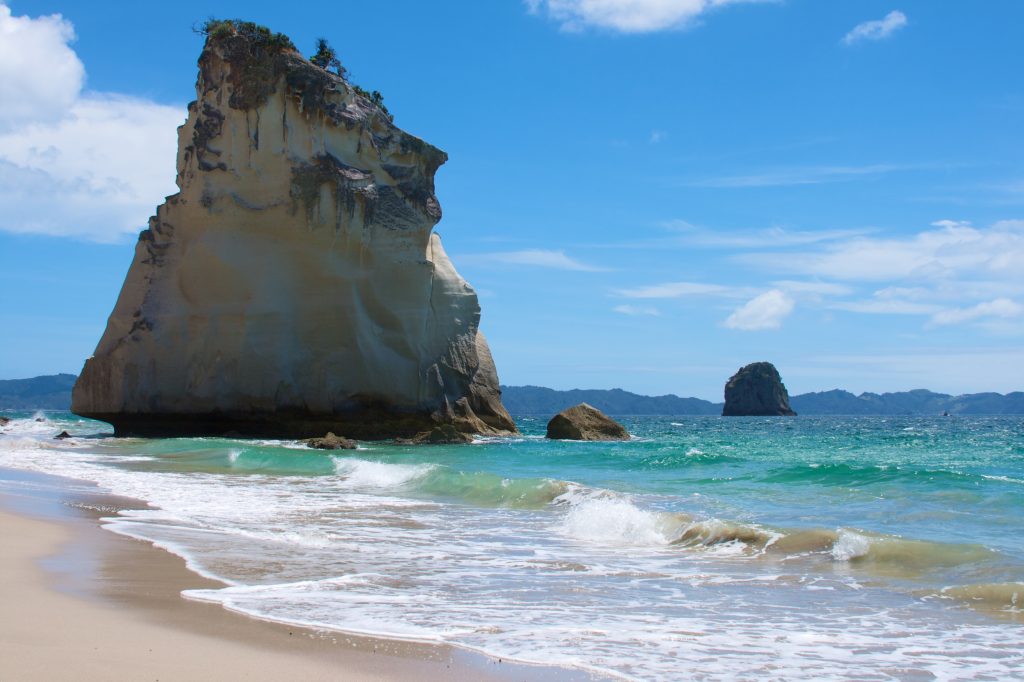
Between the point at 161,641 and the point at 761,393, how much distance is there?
370ft

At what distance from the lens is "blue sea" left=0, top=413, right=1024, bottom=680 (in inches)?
209

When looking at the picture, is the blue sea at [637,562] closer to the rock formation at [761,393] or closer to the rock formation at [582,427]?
the rock formation at [582,427]

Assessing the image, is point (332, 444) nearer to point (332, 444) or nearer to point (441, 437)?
point (332, 444)

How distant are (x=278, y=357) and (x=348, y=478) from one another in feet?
36.6

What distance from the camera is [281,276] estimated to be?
2823cm

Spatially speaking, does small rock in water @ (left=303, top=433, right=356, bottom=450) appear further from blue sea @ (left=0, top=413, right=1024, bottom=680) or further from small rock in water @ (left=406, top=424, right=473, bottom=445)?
blue sea @ (left=0, top=413, right=1024, bottom=680)

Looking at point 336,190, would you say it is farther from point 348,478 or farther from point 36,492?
point 36,492

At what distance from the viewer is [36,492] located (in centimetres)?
1320

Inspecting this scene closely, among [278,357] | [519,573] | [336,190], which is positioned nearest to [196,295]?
[278,357]

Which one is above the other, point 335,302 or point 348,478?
point 335,302

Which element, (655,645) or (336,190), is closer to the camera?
(655,645)

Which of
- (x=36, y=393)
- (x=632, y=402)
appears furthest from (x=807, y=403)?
(x=36, y=393)

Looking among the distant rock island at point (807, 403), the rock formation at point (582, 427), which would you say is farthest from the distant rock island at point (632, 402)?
the rock formation at point (582, 427)

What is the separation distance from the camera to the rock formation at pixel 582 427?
32688mm
